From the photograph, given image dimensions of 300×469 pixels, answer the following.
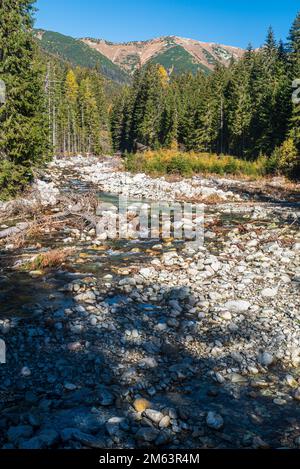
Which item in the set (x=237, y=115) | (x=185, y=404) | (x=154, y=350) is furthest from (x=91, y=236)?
(x=237, y=115)

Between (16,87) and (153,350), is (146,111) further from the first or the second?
(153,350)

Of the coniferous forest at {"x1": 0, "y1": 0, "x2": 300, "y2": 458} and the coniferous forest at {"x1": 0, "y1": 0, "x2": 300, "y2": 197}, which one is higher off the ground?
the coniferous forest at {"x1": 0, "y1": 0, "x2": 300, "y2": 197}

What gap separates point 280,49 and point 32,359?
49523mm

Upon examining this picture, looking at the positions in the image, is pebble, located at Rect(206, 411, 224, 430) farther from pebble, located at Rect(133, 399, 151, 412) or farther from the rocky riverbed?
pebble, located at Rect(133, 399, 151, 412)

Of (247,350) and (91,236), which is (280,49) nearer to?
(91,236)

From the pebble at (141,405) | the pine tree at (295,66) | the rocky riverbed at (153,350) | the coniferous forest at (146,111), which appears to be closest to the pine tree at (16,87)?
the coniferous forest at (146,111)

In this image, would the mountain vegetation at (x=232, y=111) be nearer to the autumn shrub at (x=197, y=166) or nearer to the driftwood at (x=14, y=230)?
the autumn shrub at (x=197, y=166)

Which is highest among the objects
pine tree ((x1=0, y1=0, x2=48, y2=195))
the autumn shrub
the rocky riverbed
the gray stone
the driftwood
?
pine tree ((x1=0, y1=0, x2=48, y2=195))

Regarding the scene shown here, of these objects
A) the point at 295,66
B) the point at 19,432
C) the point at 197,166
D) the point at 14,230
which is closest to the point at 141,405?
the point at 19,432

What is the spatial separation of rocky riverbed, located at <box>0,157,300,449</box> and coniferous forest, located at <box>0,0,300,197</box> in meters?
9.37

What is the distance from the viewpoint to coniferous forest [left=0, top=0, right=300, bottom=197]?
17766mm

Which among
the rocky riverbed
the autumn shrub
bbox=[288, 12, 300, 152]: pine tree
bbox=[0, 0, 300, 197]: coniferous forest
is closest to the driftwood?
the rocky riverbed

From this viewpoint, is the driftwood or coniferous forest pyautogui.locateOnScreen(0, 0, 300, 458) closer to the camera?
coniferous forest pyautogui.locateOnScreen(0, 0, 300, 458)

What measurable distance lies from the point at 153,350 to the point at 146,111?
6061 centimetres
